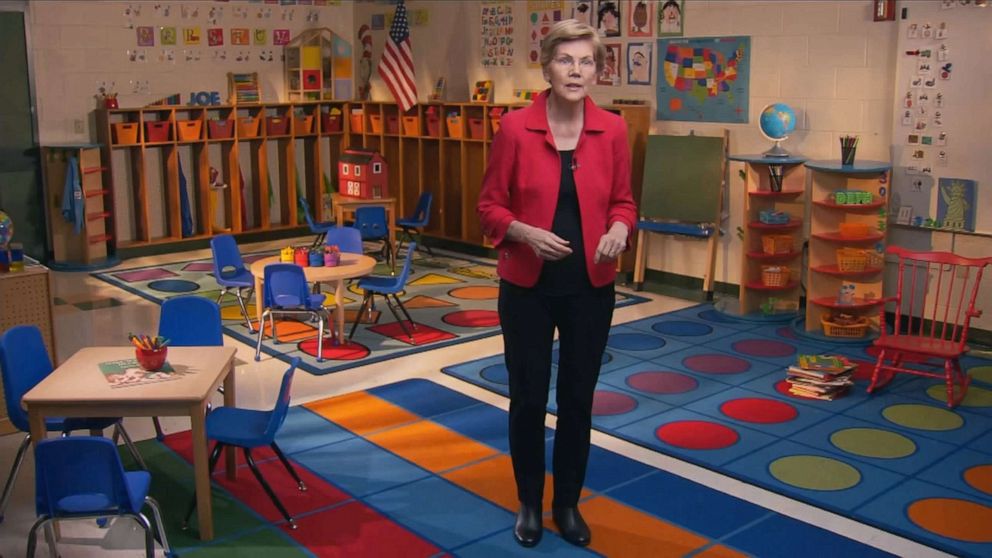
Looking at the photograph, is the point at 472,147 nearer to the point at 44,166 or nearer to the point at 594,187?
the point at 44,166

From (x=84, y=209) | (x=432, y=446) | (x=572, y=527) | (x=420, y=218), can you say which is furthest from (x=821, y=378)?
(x=84, y=209)

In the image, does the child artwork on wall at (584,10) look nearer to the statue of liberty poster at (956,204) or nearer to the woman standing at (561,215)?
the statue of liberty poster at (956,204)

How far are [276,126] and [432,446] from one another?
7785 mm

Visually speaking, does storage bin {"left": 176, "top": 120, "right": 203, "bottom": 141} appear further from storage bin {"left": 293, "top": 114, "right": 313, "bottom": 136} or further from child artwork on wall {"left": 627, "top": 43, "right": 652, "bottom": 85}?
child artwork on wall {"left": 627, "top": 43, "right": 652, "bottom": 85}

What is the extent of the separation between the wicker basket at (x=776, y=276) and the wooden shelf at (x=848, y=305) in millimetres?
492

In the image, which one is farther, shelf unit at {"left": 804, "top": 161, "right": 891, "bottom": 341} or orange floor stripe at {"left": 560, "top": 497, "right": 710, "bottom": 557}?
shelf unit at {"left": 804, "top": 161, "right": 891, "bottom": 341}

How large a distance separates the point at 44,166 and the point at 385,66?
3901 mm

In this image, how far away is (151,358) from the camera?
186 inches

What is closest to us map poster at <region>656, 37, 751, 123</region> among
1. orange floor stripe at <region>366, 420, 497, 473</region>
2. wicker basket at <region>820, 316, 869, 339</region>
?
wicker basket at <region>820, 316, 869, 339</region>

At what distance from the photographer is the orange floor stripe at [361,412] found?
20.4 ft

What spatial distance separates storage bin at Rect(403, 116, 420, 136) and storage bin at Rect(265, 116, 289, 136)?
4.97ft

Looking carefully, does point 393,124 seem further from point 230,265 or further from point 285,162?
point 230,265

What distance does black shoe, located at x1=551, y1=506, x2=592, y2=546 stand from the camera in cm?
455

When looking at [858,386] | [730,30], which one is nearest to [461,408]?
[858,386]
